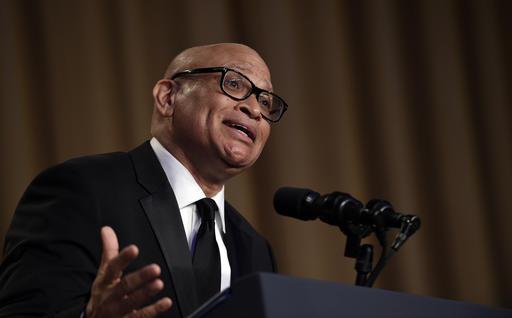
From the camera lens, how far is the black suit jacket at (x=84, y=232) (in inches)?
52.1

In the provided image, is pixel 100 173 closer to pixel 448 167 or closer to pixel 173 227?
pixel 173 227

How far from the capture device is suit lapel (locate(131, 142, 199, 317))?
1484mm

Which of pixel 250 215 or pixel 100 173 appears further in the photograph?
pixel 250 215

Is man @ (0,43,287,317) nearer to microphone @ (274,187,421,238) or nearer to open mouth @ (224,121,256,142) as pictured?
open mouth @ (224,121,256,142)

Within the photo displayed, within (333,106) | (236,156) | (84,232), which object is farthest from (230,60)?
(333,106)

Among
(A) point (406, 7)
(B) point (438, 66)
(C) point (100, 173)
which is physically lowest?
(C) point (100, 173)

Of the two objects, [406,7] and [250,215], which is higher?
[406,7]

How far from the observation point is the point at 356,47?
8.93 feet

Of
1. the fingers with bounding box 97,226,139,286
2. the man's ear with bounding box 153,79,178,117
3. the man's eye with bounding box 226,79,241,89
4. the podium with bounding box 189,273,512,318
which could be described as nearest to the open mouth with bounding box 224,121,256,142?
the man's eye with bounding box 226,79,241,89

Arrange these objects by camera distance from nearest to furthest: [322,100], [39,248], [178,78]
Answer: [39,248] → [178,78] → [322,100]

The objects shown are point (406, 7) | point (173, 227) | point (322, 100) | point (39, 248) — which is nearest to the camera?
point (39, 248)

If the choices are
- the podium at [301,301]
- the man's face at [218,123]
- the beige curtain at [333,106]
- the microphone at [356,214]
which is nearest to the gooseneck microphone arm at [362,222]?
the microphone at [356,214]

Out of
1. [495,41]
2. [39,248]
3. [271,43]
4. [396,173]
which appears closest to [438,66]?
[495,41]

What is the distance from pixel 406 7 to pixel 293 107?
2.12 ft
